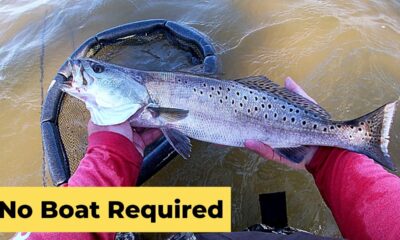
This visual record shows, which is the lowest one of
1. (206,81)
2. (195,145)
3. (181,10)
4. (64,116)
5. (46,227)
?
(46,227)

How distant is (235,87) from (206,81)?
239 millimetres

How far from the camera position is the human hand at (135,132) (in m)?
2.81

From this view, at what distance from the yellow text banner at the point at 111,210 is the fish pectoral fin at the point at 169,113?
0.56 m

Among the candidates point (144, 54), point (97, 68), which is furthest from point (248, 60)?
point (97, 68)

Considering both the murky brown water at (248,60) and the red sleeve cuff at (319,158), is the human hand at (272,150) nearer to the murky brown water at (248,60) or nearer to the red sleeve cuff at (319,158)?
the red sleeve cuff at (319,158)

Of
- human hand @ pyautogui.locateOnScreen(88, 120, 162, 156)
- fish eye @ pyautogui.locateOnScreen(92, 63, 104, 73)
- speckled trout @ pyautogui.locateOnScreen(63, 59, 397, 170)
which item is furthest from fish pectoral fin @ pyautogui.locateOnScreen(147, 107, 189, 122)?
fish eye @ pyautogui.locateOnScreen(92, 63, 104, 73)

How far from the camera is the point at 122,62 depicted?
483 centimetres

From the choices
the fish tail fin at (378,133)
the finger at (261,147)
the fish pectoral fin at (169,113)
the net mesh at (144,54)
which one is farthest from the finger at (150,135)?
the fish tail fin at (378,133)

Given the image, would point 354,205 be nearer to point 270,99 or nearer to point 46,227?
point 270,99

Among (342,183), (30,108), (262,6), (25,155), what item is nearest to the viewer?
(342,183)

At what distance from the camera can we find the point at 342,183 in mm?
2562

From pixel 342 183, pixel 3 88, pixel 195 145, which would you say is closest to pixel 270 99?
pixel 342 183

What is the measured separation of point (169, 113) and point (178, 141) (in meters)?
0.23

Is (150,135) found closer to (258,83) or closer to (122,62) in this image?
(258,83)
